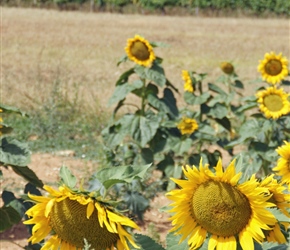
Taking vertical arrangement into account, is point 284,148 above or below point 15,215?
above

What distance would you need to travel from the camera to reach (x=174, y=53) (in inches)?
565

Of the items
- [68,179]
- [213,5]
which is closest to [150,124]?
[68,179]

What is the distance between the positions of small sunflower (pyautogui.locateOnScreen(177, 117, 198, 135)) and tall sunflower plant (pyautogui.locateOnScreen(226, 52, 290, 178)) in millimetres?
268

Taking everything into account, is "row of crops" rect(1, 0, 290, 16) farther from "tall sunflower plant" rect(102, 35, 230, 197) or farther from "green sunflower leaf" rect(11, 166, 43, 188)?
"green sunflower leaf" rect(11, 166, 43, 188)

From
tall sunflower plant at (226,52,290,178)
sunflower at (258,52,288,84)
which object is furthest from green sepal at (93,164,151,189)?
sunflower at (258,52,288,84)

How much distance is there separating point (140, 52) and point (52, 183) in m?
1.26

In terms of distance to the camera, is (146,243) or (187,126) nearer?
(146,243)

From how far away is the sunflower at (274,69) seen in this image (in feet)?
16.3

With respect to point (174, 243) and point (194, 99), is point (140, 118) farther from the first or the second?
point (174, 243)

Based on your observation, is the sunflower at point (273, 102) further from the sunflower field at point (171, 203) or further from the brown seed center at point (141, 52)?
the brown seed center at point (141, 52)

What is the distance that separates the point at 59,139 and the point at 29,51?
20.5 feet

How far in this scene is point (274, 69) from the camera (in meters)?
4.98

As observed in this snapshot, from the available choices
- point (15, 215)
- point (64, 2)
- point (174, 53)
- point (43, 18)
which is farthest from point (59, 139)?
point (64, 2)

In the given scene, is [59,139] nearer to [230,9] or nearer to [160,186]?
[160,186]
